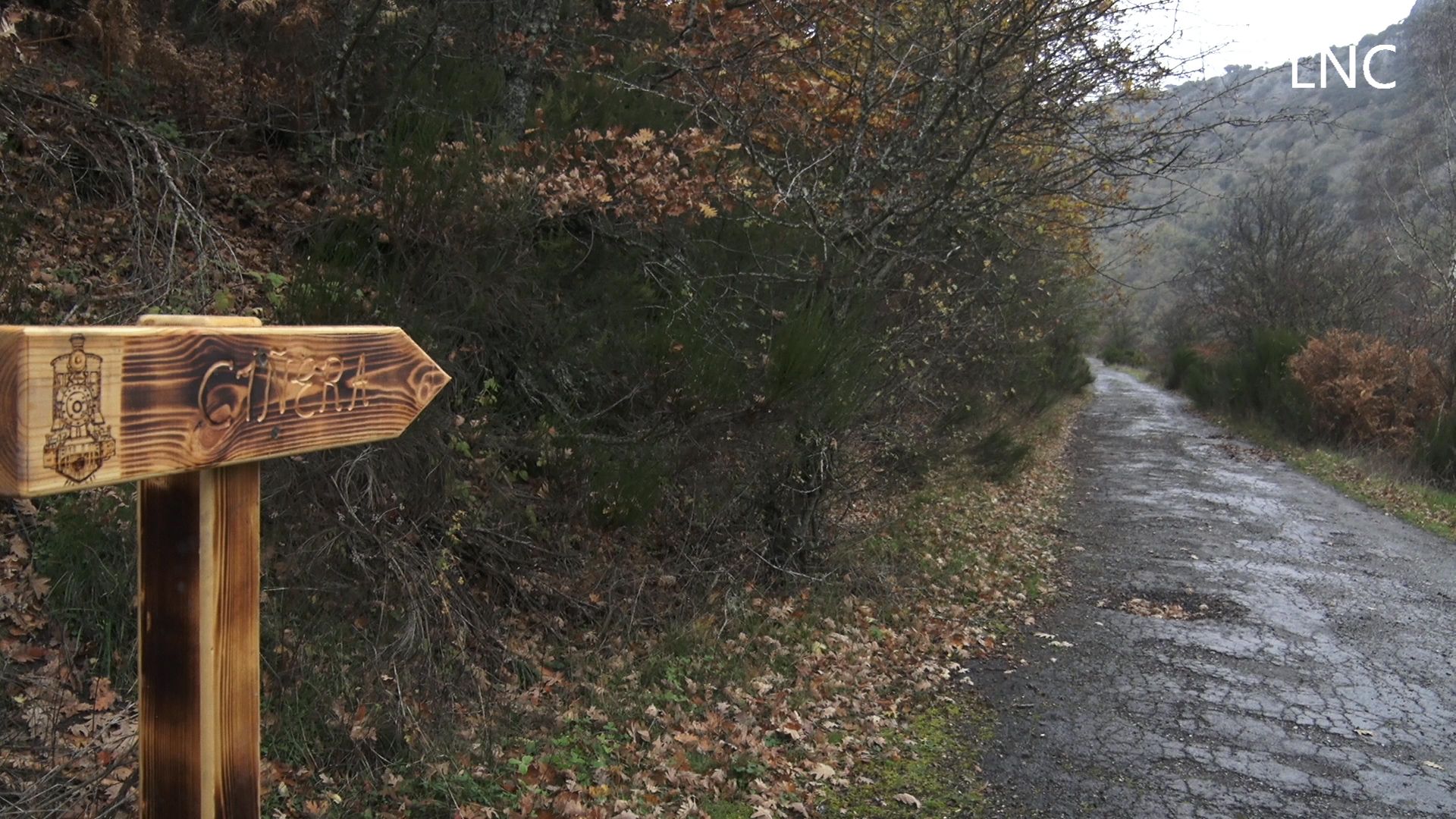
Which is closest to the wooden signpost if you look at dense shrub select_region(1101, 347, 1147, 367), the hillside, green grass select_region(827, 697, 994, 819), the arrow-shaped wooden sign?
the arrow-shaped wooden sign

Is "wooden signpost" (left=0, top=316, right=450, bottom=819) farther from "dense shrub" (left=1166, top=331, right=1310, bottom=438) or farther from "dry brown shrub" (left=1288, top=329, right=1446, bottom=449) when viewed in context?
"dense shrub" (left=1166, top=331, right=1310, bottom=438)

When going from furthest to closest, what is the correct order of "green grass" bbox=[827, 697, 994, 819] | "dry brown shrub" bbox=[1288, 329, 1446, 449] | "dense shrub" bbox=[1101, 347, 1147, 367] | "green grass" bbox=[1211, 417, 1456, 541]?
1. "dense shrub" bbox=[1101, 347, 1147, 367]
2. "dry brown shrub" bbox=[1288, 329, 1446, 449]
3. "green grass" bbox=[1211, 417, 1456, 541]
4. "green grass" bbox=[827, 697, 994, 819]

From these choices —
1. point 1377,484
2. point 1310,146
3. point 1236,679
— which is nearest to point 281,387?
point 1236,679

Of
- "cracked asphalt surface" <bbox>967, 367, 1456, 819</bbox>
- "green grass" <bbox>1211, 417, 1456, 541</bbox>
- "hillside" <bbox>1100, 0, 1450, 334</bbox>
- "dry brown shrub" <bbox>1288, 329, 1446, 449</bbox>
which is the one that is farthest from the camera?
"dry brown shrub" <bbox>1288, 329, 1446, 449</bbox>

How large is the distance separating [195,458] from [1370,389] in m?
23.9

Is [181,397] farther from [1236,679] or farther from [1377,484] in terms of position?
[1377,484]

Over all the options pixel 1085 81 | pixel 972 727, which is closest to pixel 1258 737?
pixel 972 727

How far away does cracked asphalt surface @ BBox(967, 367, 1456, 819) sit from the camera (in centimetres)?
511

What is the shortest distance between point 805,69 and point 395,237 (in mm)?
4891

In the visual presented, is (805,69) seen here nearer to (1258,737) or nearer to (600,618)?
(600,618)

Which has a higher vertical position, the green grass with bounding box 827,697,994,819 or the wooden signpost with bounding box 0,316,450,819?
the wooden signpost with bounding box 0,316,450,819

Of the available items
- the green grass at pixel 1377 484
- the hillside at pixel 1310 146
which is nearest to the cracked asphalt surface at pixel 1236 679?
the green grass at pixel 1377 484

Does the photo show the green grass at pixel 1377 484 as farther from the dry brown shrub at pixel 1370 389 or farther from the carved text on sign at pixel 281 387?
the carved text on sign at pixel 281 387

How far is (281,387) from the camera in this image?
186cm
